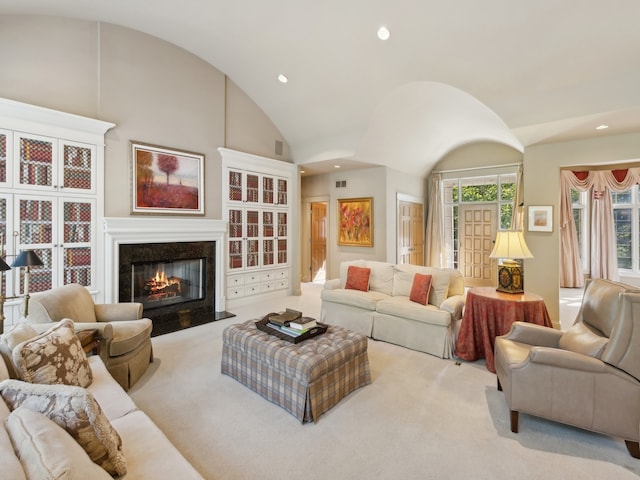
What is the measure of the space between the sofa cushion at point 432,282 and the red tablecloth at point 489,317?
0.36 meters

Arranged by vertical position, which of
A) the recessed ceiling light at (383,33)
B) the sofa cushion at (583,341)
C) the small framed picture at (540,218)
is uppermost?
the recessed ceiling light at (383,33)

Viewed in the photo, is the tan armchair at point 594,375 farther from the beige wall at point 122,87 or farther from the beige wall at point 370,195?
the beige wall at point 122,87

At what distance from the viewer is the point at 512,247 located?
11.5 feet

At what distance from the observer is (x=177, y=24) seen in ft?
14.5

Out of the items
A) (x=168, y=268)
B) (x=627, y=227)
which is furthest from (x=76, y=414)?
(x=627, y=227)

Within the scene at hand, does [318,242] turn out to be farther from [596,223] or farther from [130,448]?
[130,448]

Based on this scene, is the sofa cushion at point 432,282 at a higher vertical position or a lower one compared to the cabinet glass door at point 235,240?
lower

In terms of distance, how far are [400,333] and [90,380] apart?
301cm

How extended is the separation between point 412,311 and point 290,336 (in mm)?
1636

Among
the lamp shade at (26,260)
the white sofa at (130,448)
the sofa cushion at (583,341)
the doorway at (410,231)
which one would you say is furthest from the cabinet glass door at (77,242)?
the doorway at (410,231)

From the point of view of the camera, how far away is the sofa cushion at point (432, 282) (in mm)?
3811

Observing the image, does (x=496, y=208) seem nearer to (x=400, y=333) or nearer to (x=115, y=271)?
(x=400, y=333)

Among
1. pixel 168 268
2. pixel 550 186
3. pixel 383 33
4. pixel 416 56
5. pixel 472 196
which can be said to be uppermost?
pixel 383 33

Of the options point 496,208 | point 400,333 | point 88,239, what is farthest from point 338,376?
point 496,208
